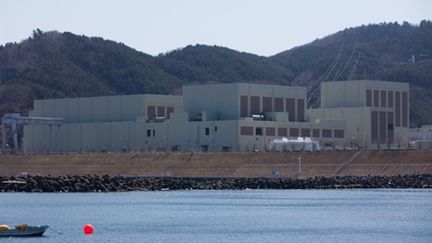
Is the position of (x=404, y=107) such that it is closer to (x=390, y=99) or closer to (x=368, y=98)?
(x=390, y=99)

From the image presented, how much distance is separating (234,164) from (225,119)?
15377mm

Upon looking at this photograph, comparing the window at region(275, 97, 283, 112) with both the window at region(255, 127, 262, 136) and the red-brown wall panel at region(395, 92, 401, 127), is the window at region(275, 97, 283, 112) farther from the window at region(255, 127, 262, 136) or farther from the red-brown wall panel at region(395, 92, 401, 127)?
the red-brown wall panel at region(395, 92, 401, 127)

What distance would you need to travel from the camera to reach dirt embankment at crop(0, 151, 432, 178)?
5231 inches

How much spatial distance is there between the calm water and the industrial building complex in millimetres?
46249

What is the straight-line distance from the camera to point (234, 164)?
141 meters

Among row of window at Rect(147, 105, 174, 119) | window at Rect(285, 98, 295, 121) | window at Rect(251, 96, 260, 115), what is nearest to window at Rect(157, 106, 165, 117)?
row of window at Rect(147, 105, 174, 119)

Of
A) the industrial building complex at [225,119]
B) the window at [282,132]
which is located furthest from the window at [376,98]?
the window at [282,132]

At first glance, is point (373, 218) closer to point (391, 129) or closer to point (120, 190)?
point (120, 190)

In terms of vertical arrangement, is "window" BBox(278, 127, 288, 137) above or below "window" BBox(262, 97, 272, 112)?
below

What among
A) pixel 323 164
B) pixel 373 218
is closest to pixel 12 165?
pixel 323 164

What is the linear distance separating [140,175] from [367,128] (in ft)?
115

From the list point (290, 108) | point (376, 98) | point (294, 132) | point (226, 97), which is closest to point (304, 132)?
point (294, 132)

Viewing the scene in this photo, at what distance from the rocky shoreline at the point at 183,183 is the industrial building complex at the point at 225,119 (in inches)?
1031

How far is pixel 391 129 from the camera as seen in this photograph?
16788 cm
